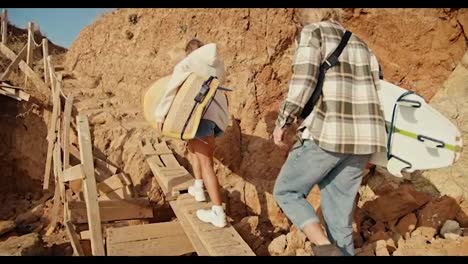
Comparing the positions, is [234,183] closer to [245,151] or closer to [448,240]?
[245,151]

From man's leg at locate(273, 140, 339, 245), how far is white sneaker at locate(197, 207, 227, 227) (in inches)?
28.2

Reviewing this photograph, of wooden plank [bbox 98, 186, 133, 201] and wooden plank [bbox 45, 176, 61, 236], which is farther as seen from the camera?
wooden plank [bbox 45, 176, 61, 236]

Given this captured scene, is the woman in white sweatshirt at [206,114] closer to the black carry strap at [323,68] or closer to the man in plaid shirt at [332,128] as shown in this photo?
the man in plaid shirt at [332,128]

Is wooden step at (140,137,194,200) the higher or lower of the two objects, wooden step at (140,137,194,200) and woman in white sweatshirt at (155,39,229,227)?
the lower

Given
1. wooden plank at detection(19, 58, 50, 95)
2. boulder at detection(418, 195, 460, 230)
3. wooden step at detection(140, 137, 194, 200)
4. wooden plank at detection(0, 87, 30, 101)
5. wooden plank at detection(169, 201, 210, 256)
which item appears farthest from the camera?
wooden plank at detection(19, 58, 50, 95)

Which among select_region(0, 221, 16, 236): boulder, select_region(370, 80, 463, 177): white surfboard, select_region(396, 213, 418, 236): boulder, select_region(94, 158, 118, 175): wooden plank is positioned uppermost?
select_region(370, 80, 463, 177): white surfboard

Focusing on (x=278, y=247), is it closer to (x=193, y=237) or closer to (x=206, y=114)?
(x=193, y=237)

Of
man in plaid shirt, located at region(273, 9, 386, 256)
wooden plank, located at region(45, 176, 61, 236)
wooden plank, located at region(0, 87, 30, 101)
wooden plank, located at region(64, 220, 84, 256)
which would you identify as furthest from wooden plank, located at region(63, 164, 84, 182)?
wooden plank, located at region(0, 87, 30, 101)

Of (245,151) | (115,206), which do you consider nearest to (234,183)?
(245,151)

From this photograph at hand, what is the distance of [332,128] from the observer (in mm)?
2543

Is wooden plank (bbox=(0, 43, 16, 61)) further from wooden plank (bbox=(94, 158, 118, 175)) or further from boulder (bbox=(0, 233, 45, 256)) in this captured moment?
boulder (bbox=(0, 233, 45, 256))

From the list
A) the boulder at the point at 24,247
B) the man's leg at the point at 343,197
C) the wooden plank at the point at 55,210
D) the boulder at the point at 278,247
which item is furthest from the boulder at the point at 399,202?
the wooden plank at the point at 55,210

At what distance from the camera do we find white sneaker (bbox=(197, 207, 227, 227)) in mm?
3350

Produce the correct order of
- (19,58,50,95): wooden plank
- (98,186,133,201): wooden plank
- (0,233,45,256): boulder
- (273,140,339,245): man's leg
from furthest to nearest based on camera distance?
1. (19,58,50,95): wooden plank
2. (98,186,133,201): wooden plank
3. (0,233,45,256): boulder
4. (273,140,339,245): man's leg
